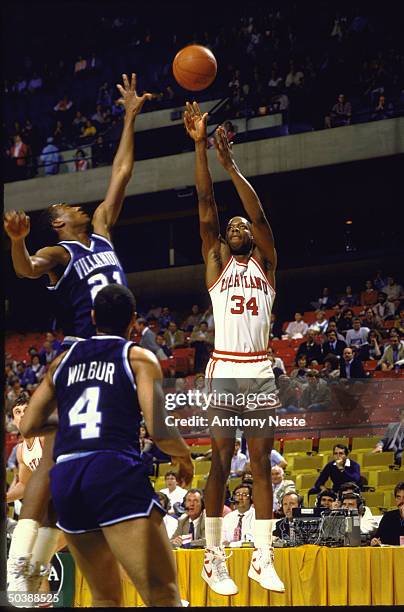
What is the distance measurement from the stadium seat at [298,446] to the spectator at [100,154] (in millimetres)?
9879

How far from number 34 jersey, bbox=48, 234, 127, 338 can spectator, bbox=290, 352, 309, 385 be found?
2.38 m

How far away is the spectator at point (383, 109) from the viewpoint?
48.8 ft

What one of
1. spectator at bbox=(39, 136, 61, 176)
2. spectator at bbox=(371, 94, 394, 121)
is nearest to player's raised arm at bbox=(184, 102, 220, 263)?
spectator at bbox=(371, 94, 394, 121)

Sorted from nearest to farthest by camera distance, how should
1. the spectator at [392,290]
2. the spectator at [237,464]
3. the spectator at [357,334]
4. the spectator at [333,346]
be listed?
the spectator at [237,464] → the spectator at [333,346] → the spectator at [357,334] → the spectator at [392,290]

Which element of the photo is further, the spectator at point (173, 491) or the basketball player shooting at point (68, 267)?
the spectator at point (173, 491)

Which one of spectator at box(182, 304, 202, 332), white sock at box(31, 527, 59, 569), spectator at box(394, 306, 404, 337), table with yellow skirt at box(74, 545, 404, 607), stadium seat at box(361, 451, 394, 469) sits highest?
spectator at box(182, 304, 202, 332)

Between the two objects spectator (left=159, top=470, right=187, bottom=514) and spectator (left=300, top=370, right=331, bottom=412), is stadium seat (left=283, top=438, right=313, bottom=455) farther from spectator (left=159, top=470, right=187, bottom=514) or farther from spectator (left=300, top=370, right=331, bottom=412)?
spectator (left=159, top=470, right=187, bottom=514)

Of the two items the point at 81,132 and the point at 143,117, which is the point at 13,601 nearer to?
the point at 143,117

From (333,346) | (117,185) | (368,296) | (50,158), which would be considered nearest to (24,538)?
(117,185)

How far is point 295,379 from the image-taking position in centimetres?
796

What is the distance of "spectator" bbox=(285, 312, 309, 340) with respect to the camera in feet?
40.2

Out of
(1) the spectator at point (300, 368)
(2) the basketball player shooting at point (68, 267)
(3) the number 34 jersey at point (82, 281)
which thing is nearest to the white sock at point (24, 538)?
(2) the basketball player shooting at point (68, 267)

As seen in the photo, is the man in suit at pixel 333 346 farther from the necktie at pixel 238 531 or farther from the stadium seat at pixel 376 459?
the necktie at pixel 238 531

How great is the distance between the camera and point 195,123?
6.48m
